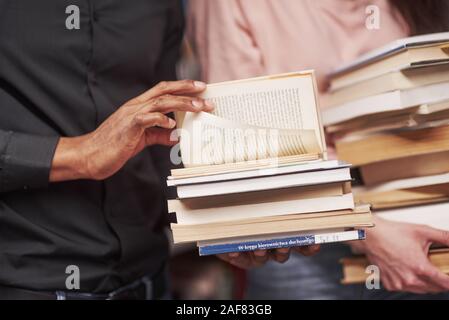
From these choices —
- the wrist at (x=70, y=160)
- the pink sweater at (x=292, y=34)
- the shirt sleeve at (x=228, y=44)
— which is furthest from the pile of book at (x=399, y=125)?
the wrist at (x=70, y=160)

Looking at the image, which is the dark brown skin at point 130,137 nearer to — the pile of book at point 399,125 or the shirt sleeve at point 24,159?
the shirt sleeve at point 24,159

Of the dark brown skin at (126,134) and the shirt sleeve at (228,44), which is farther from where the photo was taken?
the shirt sleeve at (228,44)

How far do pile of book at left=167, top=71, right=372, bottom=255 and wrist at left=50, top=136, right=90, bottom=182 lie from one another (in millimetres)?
195

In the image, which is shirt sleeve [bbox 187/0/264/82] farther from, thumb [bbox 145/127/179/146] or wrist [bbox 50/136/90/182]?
wrist [bbox 50/136/90/182]

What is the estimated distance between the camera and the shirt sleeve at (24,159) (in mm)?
1122

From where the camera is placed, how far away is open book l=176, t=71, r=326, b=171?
105 cm

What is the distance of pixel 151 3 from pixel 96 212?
0.46m

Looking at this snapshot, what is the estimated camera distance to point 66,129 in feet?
3.99

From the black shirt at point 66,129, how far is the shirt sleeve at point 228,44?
0.13m

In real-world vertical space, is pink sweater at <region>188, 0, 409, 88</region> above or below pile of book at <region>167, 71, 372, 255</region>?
above

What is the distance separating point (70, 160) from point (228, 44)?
0.47 m

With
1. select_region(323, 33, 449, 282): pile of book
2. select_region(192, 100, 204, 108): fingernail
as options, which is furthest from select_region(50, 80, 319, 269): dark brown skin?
select_region(323, 33, 449, 282): pile of book
